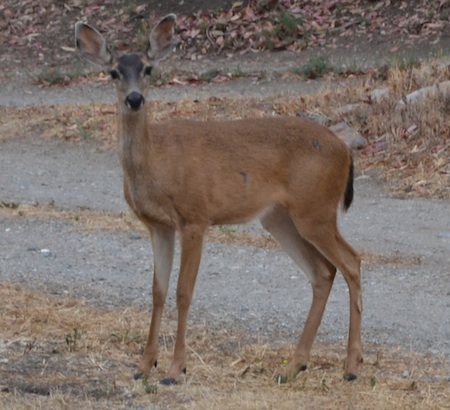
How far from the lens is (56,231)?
39.9 ft

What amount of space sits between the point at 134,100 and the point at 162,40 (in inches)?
30.6

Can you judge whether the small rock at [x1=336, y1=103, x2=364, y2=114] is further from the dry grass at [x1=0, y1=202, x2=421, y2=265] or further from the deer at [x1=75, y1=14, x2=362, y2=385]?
the deer at [x1=75, y1=14, x2=362, y2=385]

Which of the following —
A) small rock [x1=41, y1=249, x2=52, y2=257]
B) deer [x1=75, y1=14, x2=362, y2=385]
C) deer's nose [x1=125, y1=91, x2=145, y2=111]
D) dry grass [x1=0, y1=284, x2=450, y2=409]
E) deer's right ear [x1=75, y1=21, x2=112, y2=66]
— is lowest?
small rock [x1=41, y1=249, x2=52, y2=257]

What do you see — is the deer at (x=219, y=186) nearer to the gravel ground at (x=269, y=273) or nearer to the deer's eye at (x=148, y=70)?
the deer's eye at (x=148, y=70)

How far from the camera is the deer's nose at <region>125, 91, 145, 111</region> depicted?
24.7 feet

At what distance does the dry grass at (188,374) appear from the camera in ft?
23.2

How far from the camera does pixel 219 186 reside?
25.8 ft

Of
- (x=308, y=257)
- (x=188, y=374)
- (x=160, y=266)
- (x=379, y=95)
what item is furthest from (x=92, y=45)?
(x=379, y=95)

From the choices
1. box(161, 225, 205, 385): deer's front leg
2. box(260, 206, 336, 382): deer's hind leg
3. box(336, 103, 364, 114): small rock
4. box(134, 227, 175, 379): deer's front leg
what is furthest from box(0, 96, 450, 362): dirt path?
box(336, 103, 364, 114): small rock

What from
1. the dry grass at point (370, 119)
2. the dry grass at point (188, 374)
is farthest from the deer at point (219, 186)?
the dry grass at point (370, 119)

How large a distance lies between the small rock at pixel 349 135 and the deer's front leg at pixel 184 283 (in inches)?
337

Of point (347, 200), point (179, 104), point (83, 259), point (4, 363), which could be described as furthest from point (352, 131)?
point (4, 363)

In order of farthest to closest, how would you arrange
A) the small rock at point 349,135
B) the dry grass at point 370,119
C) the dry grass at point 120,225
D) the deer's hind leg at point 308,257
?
1. the small rock at point 349,135
2. the dry grass at point 370,119
3. the dry grass at point 120,225
4. the deer's hind leg at point 308,257

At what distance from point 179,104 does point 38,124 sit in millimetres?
2079
